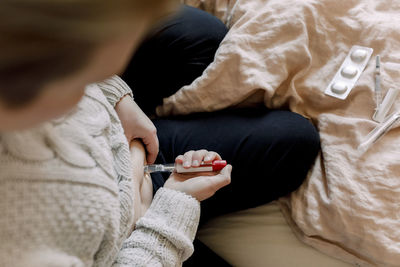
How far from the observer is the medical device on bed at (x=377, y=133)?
2.36 ft

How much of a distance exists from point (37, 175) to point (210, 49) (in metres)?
0.53

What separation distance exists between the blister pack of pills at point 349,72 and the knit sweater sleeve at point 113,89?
406mm

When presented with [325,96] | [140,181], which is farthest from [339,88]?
[140,181]

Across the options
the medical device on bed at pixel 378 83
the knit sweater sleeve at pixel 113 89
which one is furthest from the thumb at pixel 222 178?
the medical device on bed at pixel 378 83

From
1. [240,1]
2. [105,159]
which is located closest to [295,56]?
[240,1]

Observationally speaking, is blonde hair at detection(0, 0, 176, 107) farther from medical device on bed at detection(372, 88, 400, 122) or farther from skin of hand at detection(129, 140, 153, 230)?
medical device on bed at detection(372, 88, 400, 122)

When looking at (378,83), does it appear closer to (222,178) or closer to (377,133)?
(377,133)

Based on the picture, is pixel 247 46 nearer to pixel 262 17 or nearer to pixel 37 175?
pixel 262 17

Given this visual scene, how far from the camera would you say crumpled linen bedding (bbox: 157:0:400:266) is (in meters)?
0.69

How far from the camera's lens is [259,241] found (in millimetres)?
772

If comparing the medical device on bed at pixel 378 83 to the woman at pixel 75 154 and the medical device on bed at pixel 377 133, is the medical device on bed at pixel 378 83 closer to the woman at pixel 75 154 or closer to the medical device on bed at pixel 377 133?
the medical device on bed at pixel 377 133

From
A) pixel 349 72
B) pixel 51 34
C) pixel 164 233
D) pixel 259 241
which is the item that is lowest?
pixel 259 241

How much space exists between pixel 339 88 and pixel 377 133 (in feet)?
0.40

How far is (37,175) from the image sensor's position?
40 centimetres
